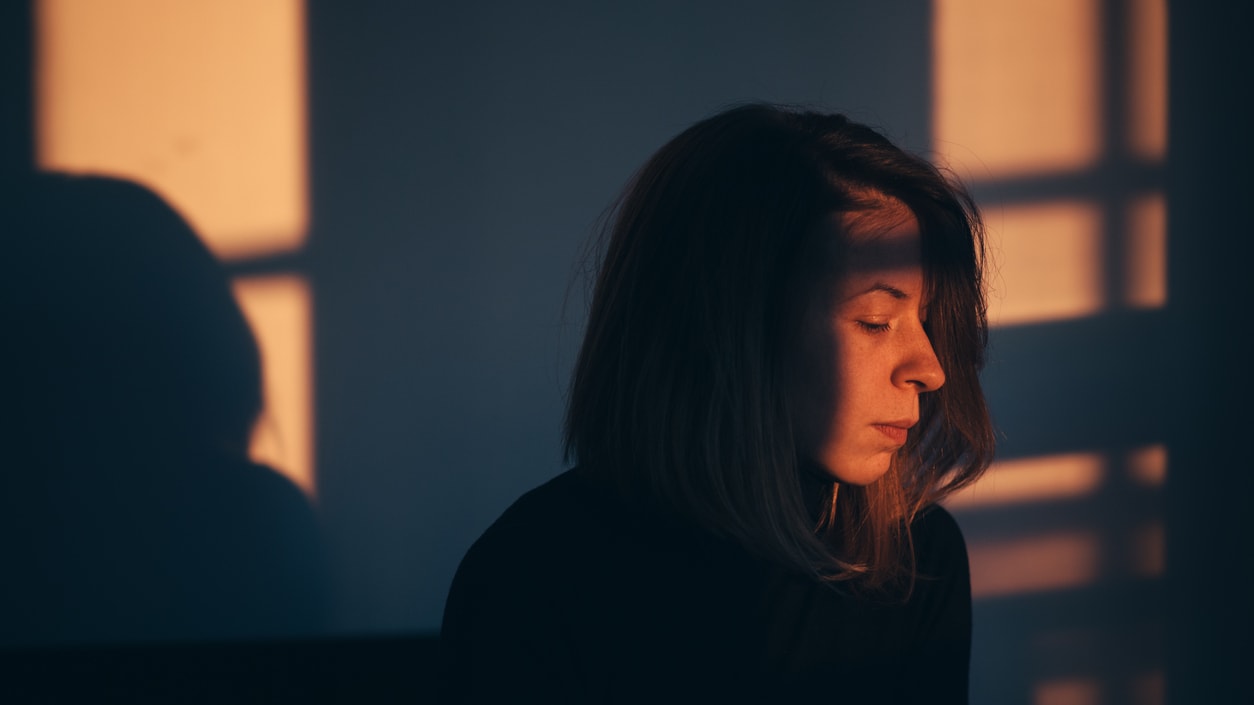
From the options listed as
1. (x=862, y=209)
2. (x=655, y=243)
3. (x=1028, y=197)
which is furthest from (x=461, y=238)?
(x=1028, y=197)

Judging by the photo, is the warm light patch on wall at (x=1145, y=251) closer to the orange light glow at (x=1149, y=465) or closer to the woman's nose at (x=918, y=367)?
the orange light glow at (x=1149, y=465)

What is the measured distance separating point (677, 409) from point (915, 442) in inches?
15.0

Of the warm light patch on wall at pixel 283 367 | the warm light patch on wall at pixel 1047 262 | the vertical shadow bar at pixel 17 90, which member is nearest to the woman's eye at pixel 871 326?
the warm light patch on wall at pixel 1047 262

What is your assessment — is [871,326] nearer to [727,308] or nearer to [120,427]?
[727,308]

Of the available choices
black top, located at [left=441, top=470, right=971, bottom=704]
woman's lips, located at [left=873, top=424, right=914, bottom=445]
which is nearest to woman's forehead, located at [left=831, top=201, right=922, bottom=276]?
woman's lips, located at [left=873, top=424, right=914, bottom=445]

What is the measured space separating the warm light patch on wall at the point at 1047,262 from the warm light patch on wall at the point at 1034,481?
0.26 metres

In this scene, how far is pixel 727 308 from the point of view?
2.63 feet

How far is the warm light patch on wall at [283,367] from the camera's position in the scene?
1.36m

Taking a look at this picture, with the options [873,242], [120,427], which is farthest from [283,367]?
[873,242]

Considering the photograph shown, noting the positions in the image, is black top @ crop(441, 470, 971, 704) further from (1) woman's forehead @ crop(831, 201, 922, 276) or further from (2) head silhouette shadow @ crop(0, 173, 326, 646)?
(2) head silhouette shadow @ crop(0, 173, 326, 646)

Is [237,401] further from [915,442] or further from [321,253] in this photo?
[915,442]

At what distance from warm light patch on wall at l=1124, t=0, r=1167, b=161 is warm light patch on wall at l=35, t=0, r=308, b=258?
145cm

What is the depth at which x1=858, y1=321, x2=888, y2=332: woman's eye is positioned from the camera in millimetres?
827

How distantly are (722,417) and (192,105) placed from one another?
1054 millimetres
